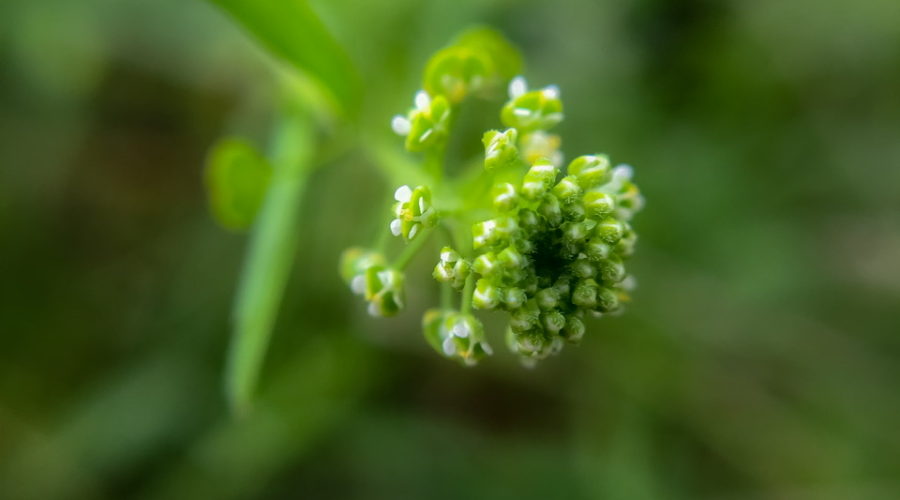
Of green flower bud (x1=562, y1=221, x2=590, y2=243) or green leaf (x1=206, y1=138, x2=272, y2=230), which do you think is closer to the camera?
green flower bud (x1=562, y1=221, x2=590, y2=243)

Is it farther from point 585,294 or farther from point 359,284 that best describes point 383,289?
point 585,294

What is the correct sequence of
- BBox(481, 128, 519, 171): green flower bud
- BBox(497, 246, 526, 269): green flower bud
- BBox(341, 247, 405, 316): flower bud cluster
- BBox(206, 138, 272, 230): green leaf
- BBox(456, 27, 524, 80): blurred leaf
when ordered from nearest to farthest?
1. BBox(497, 246, 526, 269): green flower bud
2. BBox(481, 128, 519, 171): green flower bud
3. BBox(341, 247, 405, 316): flower bud cluster
4. BBox(456, 27, 524, 80): blurred leaf
5. BBox(206, 138, 272, 230): green leaf

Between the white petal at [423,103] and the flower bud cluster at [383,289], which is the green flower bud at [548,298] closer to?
the flower bud cluster at [383,289]

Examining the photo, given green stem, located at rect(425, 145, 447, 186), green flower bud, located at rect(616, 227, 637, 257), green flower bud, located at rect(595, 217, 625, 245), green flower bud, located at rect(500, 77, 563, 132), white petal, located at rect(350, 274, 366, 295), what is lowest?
white petal, located at rect(350, 274, 366, 295)

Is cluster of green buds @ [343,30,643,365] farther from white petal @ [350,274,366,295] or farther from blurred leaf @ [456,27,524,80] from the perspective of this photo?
blurred leaf @ [456,27,524,80]

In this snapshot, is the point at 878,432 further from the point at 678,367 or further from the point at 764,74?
the point at 764,74

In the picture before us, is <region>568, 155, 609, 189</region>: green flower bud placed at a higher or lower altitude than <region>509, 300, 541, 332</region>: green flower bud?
higher

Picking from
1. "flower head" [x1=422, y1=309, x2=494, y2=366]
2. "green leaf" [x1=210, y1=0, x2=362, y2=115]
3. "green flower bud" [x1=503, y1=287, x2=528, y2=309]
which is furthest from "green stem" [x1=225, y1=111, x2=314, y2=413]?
"green flower bud" [x1=503, y1=287, x2=528, y2=309]
